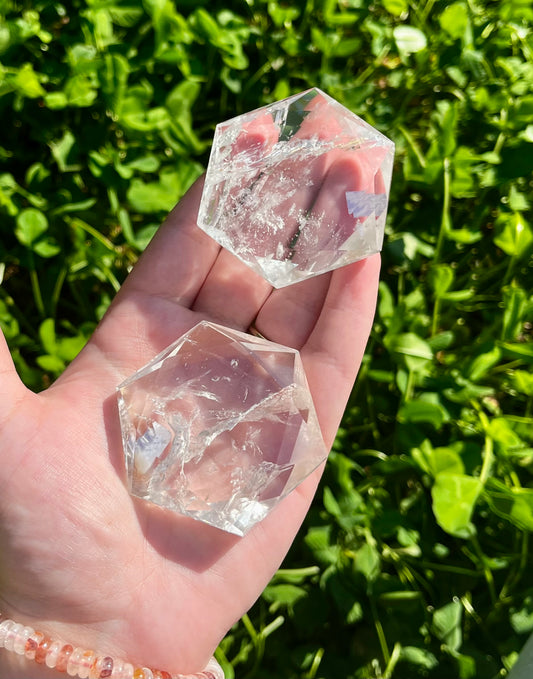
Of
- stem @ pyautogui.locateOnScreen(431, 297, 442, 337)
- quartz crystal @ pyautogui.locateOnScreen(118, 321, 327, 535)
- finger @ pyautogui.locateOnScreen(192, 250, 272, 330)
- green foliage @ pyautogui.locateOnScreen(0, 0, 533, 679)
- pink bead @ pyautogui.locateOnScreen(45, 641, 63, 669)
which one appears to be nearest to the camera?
pink bead @ pyautogui.locateOnScreen(45, 641, 63, 669)

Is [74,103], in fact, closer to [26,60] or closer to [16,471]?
[26,60]

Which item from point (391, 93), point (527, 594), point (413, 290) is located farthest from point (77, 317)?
point (527, 594)

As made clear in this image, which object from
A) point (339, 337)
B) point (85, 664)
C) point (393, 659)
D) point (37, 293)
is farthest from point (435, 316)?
point (85, 664)

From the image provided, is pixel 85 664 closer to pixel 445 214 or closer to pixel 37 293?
pixel 37 293

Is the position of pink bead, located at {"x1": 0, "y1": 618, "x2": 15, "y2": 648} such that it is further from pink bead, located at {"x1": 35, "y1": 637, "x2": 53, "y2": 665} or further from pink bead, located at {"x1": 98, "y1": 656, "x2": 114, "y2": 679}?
pink bead, located at {"x1": 98, "y1": 656, "x2": 114, "y2": 679}

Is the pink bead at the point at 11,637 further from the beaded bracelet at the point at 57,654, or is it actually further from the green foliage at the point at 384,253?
the green foliage at the point at 384,253

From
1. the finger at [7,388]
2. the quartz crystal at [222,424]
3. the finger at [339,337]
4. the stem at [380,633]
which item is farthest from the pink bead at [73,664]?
the stem at [380,633]

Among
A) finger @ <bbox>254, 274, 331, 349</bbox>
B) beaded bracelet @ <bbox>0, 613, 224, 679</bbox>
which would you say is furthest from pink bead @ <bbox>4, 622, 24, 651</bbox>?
finger @ <bbox>254, 274, 331, 349</bbox>

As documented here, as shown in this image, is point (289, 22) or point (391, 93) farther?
point (391, 93)
